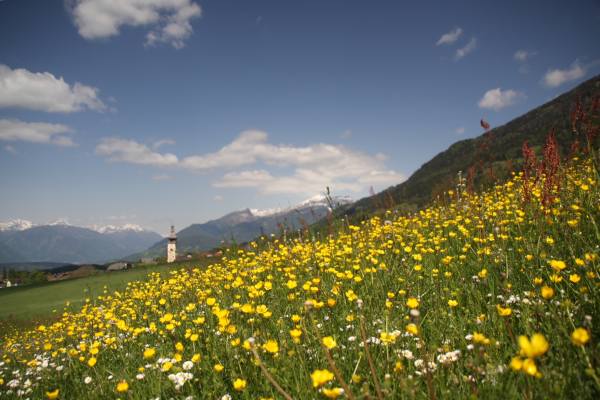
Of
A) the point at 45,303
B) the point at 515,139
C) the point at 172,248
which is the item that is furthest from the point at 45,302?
the point at 515,139

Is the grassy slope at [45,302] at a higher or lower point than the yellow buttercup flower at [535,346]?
lower

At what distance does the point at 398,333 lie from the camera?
2578 millimetres

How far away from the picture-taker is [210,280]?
612cm

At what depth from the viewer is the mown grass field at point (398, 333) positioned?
1.84 metres

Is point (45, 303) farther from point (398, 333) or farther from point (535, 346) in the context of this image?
point (535, 346)

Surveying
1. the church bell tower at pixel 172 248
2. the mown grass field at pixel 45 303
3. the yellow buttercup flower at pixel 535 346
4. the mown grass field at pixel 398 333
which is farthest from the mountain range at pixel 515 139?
the yellow buttercup flower at pixel 535 346

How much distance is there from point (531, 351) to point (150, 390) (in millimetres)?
2855

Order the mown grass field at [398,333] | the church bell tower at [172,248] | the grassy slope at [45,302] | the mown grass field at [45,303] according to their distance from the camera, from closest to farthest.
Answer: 1. the mown grass field at [398,333]
2. the mown grass field at [45,303]
3. the grassy slope at [45,302]
4. the church bell tower at [172,248]

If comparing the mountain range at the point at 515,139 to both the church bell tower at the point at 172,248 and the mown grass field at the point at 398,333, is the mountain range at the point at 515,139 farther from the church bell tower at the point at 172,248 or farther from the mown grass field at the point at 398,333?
the mown grass field at the point at 398,333

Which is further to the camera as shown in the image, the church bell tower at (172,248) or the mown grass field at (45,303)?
the church bell tower at (172,248)

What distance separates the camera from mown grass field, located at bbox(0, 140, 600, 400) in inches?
72.4

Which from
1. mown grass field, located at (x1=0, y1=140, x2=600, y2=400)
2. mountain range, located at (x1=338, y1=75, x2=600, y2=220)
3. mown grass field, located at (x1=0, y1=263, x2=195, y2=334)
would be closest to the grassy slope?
mown grass field, located at (x1=0, y1=263, x2=195, y2=334)

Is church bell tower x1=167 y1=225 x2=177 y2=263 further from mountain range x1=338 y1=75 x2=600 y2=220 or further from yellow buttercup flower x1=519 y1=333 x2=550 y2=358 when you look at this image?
yellow buttercup flower x1=519 y1=333 x2=550 y2=358

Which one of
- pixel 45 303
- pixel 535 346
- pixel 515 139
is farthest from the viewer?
pixel 515 139
